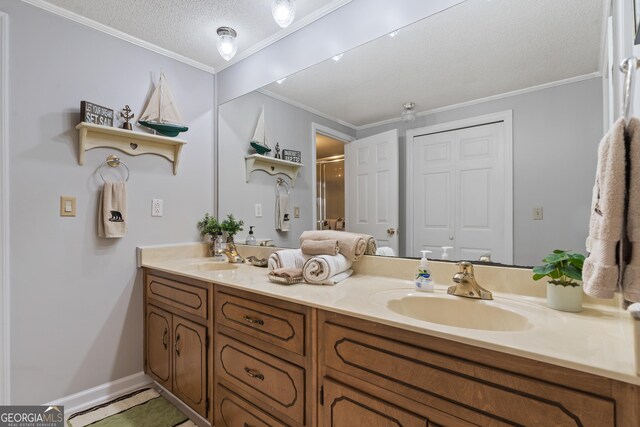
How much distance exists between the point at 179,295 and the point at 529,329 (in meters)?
1.66

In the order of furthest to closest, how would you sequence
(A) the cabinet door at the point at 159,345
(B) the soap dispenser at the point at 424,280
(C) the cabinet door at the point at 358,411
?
(A) the cabinet door at the point at 159,345
(B) the soap dispenser at the point at 424,280
(C) the cabinet door at the point at 358,411

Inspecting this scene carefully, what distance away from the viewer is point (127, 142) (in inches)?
78.9

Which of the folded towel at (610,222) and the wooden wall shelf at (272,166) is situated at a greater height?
the wooden wall shelf at (272,166)

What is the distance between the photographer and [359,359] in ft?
3.20

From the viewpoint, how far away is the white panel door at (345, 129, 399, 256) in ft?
5.13

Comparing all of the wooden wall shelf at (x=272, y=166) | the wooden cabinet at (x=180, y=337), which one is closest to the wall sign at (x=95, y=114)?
the wooden wall shelf at (x=272, y=166)

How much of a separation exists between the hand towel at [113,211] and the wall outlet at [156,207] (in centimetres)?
19

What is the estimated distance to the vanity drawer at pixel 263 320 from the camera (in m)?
1.15

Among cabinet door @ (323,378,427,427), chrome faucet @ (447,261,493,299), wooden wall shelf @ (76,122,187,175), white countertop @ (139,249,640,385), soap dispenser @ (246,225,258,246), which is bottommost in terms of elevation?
cabinet door @ (323,378,427,427)

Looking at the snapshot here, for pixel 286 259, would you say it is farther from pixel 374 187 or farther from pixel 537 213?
pixel 537 213

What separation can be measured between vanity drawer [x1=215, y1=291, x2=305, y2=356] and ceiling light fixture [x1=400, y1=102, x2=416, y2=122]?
1.06 m

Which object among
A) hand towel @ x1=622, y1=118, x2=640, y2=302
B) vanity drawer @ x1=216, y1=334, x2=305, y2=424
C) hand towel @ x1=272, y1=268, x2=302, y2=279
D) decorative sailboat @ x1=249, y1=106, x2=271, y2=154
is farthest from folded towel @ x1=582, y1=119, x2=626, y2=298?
decorative sailboat @ x1=249, y1=106, x2=271, y2=154

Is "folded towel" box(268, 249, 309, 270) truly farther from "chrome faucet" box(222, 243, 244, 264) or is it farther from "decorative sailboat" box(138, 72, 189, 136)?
"decorative sailboat" box(138, 72, 189, 136)

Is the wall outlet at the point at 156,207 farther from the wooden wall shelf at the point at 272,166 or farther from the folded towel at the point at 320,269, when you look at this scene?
the folded towel at the point at 320,269
